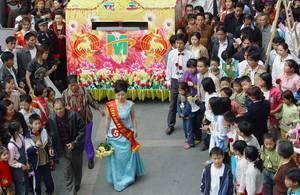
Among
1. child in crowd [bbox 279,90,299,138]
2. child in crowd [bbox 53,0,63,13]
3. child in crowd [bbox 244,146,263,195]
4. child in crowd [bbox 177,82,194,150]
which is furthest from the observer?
child in crowd [bbox 53,0,63,13]

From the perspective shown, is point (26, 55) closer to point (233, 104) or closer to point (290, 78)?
point (233, 104)

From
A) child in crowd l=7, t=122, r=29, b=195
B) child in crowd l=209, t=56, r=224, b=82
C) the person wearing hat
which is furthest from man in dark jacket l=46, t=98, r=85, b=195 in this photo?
the person wearing hat

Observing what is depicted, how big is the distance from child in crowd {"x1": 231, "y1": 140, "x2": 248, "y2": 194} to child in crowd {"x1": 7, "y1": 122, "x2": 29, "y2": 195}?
2549 mm

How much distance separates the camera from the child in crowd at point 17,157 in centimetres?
880

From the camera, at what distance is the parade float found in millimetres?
12812

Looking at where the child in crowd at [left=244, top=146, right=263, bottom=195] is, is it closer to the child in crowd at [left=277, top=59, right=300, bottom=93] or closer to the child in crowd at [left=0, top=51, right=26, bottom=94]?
the child in crowd at [left=277, top=59, right=300, bottom=93]

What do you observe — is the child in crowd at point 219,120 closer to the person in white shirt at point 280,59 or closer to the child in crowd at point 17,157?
the person in white shirt at point 280,59

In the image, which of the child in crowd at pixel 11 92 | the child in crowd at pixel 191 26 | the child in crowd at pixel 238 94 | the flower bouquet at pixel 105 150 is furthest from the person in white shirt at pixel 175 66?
the child in crowd at pixel 11 92

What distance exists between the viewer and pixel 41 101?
10.3 meters

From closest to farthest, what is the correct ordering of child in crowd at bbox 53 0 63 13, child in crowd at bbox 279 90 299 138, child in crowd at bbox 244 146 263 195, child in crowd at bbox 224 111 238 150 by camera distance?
1. child in crowd at bbox 244 146 263 195
2. child in crowd at bbox 224 111 238 150
3. child in crowd at bbox 279 90 299 138
4. child in crowd at bbox 53 0 63 13

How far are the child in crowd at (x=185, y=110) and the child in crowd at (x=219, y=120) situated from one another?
44.3 inches

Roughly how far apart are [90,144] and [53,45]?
310 cm

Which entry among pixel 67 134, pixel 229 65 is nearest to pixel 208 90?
pixel 229 65

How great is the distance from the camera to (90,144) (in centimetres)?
1052
